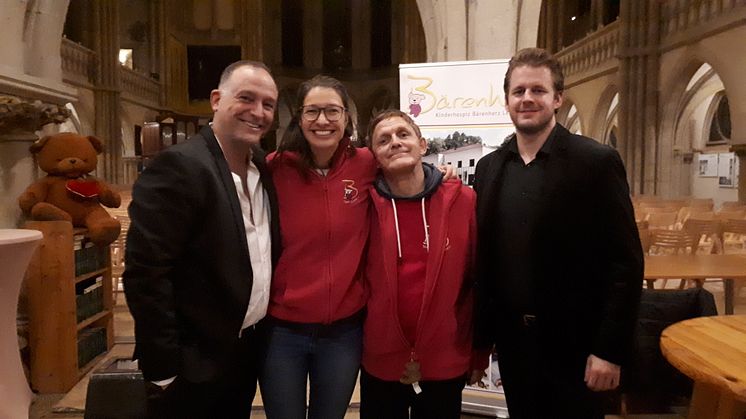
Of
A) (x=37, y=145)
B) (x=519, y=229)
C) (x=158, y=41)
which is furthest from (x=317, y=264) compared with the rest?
(x=158, y=41)

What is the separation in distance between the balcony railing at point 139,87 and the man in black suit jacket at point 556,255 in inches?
610

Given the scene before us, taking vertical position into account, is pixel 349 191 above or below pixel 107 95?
below

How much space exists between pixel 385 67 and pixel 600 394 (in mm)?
19720

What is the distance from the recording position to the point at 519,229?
5.65 ft

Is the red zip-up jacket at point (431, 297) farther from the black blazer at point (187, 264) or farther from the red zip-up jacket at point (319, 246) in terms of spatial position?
the black blazer at point (187, 264)

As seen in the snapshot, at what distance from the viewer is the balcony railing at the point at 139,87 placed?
607 inches

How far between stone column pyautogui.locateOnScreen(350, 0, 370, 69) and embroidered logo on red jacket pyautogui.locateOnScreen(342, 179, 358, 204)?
774 inches

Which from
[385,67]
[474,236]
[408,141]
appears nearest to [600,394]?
[474,236]

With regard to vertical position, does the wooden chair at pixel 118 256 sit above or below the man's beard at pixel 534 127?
below

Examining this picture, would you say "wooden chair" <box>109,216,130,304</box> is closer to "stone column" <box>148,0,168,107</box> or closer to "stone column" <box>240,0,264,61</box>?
"stone column" <box>148,0,168,107</box>

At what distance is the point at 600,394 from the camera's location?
1724mm

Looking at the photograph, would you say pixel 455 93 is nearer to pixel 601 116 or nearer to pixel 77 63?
pixel 601 116

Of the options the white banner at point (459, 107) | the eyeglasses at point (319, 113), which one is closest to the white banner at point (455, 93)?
the white banner at point (459, 107)

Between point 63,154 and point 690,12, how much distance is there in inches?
442
